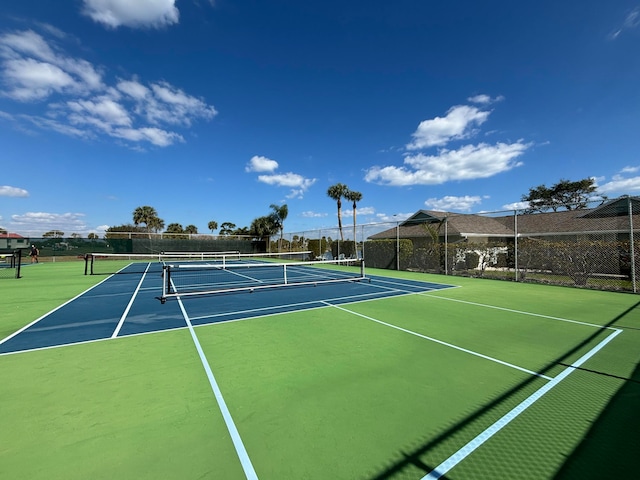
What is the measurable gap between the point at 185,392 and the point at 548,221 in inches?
1117

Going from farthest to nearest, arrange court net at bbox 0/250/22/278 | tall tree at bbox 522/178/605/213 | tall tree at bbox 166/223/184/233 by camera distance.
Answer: tall tree at bbox 166/223/184/233 → tall tree at bbox 522/178/605/213 → court net at bbox 0/250/22/278

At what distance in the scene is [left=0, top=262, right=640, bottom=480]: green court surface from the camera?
241 cm

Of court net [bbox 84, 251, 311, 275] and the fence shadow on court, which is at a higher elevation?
court net [bbox 84, 251, 311, 275]

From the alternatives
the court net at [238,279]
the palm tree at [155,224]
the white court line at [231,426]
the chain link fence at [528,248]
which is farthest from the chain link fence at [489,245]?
the palm tree at [155,224]

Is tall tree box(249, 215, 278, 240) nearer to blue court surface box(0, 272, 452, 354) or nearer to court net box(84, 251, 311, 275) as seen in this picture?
court net box(84, 251, 311, 275)

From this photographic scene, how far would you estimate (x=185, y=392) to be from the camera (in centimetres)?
358

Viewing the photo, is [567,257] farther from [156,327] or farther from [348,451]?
[156,327]

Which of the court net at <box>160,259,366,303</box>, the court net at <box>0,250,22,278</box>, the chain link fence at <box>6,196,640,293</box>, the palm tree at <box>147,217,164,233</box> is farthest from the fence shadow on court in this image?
the palm tree at <box>147,217,164,233</box>

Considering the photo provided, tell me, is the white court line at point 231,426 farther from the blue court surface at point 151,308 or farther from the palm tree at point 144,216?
the palm tree at point 144,216

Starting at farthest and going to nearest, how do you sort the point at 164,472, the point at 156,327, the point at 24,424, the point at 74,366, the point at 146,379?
the point at 156,327, the point at 74,366, the point at 146,379, the point at 24,424, the point at 164,472

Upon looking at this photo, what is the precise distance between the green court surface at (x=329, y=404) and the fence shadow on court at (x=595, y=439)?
0.01 meters

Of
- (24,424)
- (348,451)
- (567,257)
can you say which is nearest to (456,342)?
(348,451)

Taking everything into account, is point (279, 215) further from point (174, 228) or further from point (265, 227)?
point (174, 228)

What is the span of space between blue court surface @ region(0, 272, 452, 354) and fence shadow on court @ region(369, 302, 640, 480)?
17.7 ft
